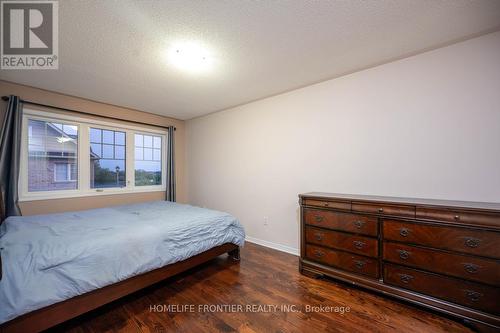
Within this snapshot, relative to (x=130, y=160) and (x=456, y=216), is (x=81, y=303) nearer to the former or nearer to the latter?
(x=130, y=160)

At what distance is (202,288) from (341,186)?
6.62 ft

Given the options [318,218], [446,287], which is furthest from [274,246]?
[446,287]

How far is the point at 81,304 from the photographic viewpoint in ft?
5.24

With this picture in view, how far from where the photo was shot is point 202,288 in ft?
7.08

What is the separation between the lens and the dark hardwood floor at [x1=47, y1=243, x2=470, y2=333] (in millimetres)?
1617

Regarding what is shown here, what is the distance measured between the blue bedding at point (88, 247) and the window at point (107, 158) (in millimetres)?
1049

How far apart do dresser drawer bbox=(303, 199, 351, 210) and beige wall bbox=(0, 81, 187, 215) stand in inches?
128

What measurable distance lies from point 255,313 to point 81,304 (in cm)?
138

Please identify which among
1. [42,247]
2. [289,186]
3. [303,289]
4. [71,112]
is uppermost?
[71,112]

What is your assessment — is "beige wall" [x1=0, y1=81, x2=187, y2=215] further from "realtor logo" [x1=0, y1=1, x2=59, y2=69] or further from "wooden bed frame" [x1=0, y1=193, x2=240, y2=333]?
"wooden bed frame" [x1=0, y1=193, x2=240, y2=333]

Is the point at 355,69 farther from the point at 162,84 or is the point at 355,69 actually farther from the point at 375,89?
the point at 162,84

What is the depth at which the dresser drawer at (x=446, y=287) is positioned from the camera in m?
1.54

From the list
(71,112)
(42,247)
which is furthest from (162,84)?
(42,247)

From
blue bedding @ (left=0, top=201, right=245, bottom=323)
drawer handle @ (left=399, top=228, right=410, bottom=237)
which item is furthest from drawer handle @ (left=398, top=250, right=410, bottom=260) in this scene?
blue bedding @ (left=0, top=201, right=245, bottom=323)
